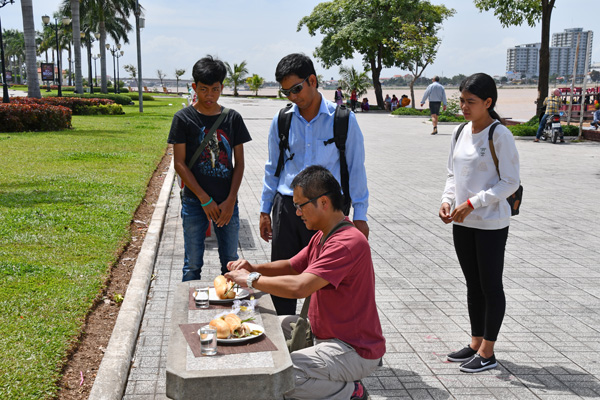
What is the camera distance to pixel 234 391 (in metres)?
2.54

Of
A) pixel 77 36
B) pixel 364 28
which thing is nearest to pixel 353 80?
pixel 364 28

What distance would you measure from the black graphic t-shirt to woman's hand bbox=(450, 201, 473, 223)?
1686 mm

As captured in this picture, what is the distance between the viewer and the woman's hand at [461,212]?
13.0 ft

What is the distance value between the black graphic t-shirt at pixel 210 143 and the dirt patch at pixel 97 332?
4.31 feet

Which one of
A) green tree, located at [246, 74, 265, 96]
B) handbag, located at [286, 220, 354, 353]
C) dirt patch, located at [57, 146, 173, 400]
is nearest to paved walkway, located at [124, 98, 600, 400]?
dirt patch, located at [57, 146, 173, 400]

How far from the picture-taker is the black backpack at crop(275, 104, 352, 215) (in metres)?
3.95

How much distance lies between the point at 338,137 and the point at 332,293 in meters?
1.13

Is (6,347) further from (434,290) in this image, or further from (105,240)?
(434,290)

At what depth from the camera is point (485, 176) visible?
13.2 ft

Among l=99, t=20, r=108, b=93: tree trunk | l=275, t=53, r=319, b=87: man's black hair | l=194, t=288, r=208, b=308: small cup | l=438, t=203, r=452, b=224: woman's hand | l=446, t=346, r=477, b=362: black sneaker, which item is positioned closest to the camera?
l=194, t=288, r=208, b=308: small cup

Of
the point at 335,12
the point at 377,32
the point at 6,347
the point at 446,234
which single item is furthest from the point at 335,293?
the point at 335,12

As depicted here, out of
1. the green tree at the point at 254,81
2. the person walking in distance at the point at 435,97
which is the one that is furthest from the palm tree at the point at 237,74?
the person walking in distance at the point at 435,97

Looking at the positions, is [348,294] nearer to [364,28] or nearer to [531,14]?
[531,14]

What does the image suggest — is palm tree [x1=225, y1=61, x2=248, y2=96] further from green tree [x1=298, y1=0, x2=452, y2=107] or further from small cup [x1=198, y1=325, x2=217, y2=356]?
small cup [x1=198, y1=325, x2=217, y2=356]
